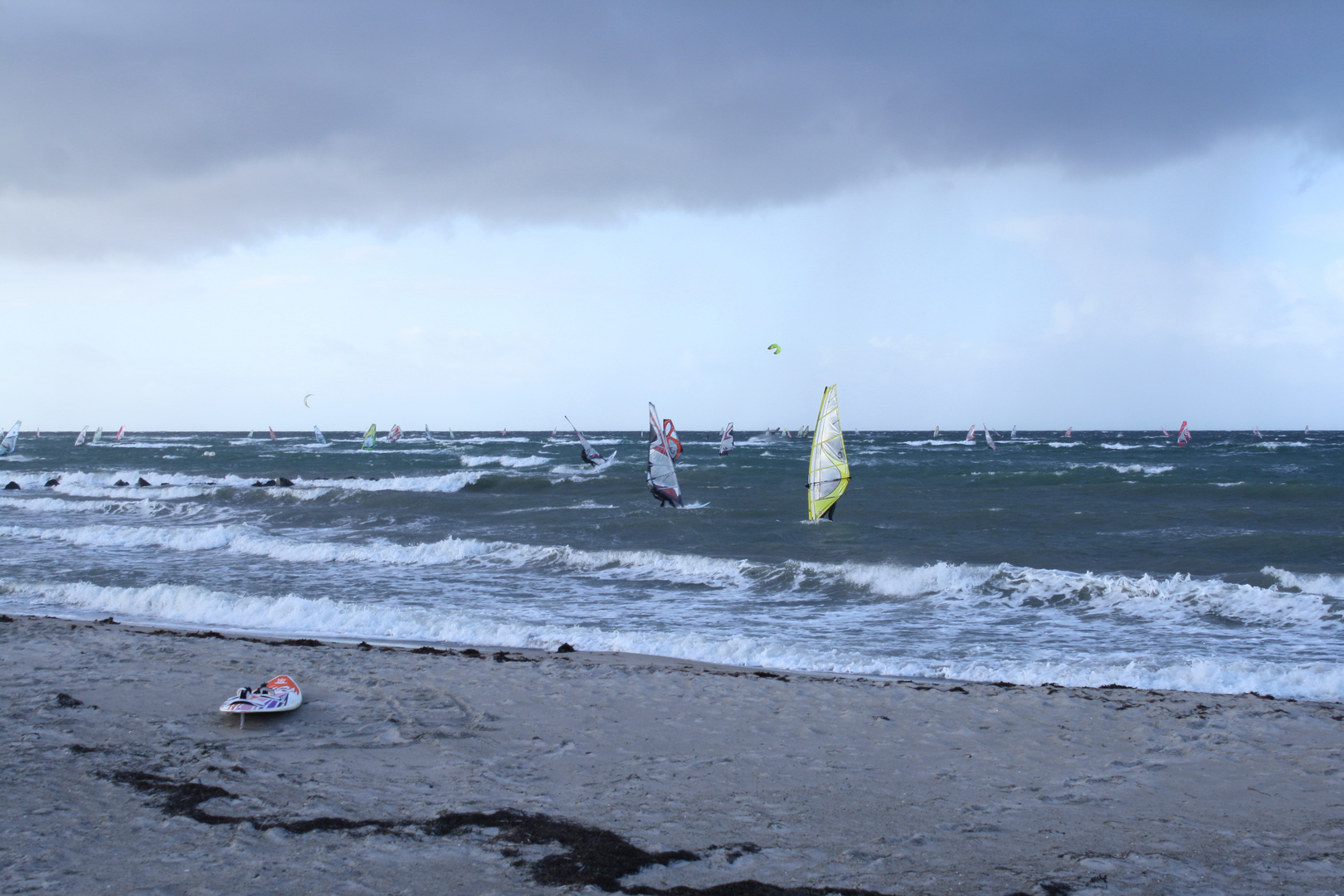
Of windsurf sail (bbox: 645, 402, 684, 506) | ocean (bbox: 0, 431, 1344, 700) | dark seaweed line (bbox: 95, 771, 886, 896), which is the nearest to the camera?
dark seaweed line (bbox: 95, 771, 886, 896)

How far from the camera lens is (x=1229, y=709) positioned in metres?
6.46

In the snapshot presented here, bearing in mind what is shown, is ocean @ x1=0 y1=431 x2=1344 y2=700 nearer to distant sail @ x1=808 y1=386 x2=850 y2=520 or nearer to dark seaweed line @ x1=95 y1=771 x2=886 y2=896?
distant sail @ x1=808 y1=386 x2=850 y2=520

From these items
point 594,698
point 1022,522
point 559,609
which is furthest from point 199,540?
point 1022,522

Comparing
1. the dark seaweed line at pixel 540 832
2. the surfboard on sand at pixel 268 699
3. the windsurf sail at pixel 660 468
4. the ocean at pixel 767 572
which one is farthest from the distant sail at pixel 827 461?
the dark seaweed line at pixel 540 832

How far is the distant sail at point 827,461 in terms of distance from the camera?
17.5 m

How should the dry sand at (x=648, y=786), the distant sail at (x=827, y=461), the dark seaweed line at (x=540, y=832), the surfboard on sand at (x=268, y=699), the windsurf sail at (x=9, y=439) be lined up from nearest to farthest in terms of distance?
the dark seaweed line at (x=540, y=832)
the dry sand at (x=648, y=786)
the surfboard on sand at (x=268, y=699)
the distant sail at (x=827, y=461)
the windsurf sail at (x=9, y=439)

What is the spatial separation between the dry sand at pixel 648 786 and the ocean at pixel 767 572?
222 centimetres

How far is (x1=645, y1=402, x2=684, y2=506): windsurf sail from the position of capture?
20875mm

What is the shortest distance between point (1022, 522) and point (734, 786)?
17892mm

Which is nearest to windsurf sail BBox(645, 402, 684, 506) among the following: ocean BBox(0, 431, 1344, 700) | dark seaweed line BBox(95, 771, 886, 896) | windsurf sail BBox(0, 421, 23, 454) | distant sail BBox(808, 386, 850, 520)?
ocean BBox(0, 431, 1344, 700)

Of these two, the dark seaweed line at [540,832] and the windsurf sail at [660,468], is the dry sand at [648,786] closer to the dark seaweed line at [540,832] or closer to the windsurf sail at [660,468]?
the dark seaweed line at [540,832]

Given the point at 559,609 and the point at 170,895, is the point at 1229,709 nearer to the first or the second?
the point at 170,895

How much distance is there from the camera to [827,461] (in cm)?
1816

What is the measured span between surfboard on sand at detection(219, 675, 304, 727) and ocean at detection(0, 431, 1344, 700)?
3.72 metres
